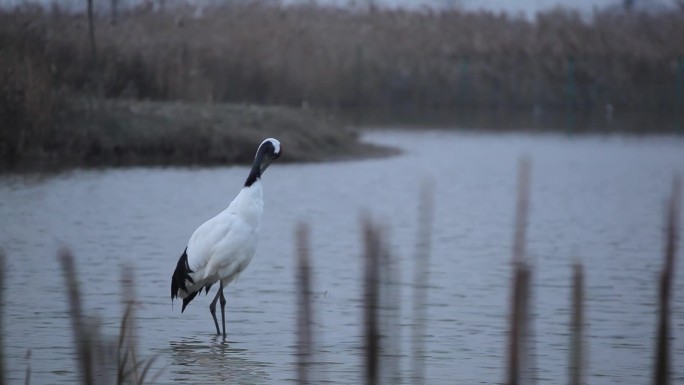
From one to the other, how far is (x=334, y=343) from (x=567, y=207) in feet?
28.9

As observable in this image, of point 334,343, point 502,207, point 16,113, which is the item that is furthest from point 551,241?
point 16,113

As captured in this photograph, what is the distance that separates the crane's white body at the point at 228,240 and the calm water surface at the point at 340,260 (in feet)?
1.56

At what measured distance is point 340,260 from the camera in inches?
516

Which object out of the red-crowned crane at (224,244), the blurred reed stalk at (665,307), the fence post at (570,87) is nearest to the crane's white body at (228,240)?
the red-crowned crane at (224,244)

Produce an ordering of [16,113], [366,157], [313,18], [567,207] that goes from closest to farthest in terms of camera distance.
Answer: [567,207]
[16,113]
[366,157]
[313,18]

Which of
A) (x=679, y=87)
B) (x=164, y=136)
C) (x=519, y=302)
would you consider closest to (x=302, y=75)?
(x=679, y=87)

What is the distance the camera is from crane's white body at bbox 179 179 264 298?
31.3ft

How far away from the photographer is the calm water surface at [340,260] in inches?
358

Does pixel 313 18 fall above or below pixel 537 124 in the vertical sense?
above

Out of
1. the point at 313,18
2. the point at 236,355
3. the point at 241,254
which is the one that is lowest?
the point at 236,355

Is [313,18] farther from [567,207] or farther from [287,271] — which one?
[287,271]

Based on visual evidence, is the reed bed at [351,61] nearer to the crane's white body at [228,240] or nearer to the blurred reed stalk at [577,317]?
the crane's white body at [228,240]

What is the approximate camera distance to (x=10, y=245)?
13.3m

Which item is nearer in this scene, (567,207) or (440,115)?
(567,207)
